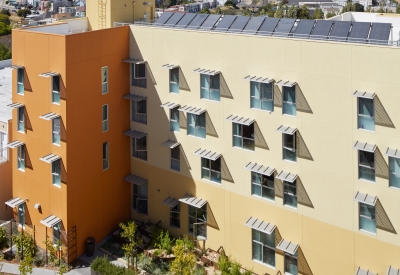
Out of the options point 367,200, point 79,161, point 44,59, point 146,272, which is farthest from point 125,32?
point 367,200

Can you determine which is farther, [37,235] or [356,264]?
[37,235]

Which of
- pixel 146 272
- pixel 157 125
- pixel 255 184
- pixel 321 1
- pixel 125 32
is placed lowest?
pixel 146 272

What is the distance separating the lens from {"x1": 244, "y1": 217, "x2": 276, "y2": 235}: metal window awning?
19495mm

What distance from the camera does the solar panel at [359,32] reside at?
17938mm

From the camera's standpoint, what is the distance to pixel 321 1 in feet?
546

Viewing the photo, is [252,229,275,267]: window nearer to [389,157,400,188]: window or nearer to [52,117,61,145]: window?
[389,157,400,188]: window

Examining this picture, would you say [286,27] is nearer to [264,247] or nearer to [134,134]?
[134,134]

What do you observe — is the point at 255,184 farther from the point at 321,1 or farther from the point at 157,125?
the point at 321,1

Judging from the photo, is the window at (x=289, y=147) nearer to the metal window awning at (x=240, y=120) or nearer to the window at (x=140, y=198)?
the metal window awning at (x=240, y=120)

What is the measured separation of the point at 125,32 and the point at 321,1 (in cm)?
15912

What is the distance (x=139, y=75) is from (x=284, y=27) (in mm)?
8095

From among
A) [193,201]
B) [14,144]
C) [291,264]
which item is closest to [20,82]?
[14,144]

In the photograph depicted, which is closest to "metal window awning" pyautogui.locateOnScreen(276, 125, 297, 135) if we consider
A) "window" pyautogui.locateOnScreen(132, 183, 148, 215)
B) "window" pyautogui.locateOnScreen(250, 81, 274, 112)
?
"window" pyautogui.locateOnScreen(250, 81, 274, 112)

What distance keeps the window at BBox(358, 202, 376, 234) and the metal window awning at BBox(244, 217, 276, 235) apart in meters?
3.93
